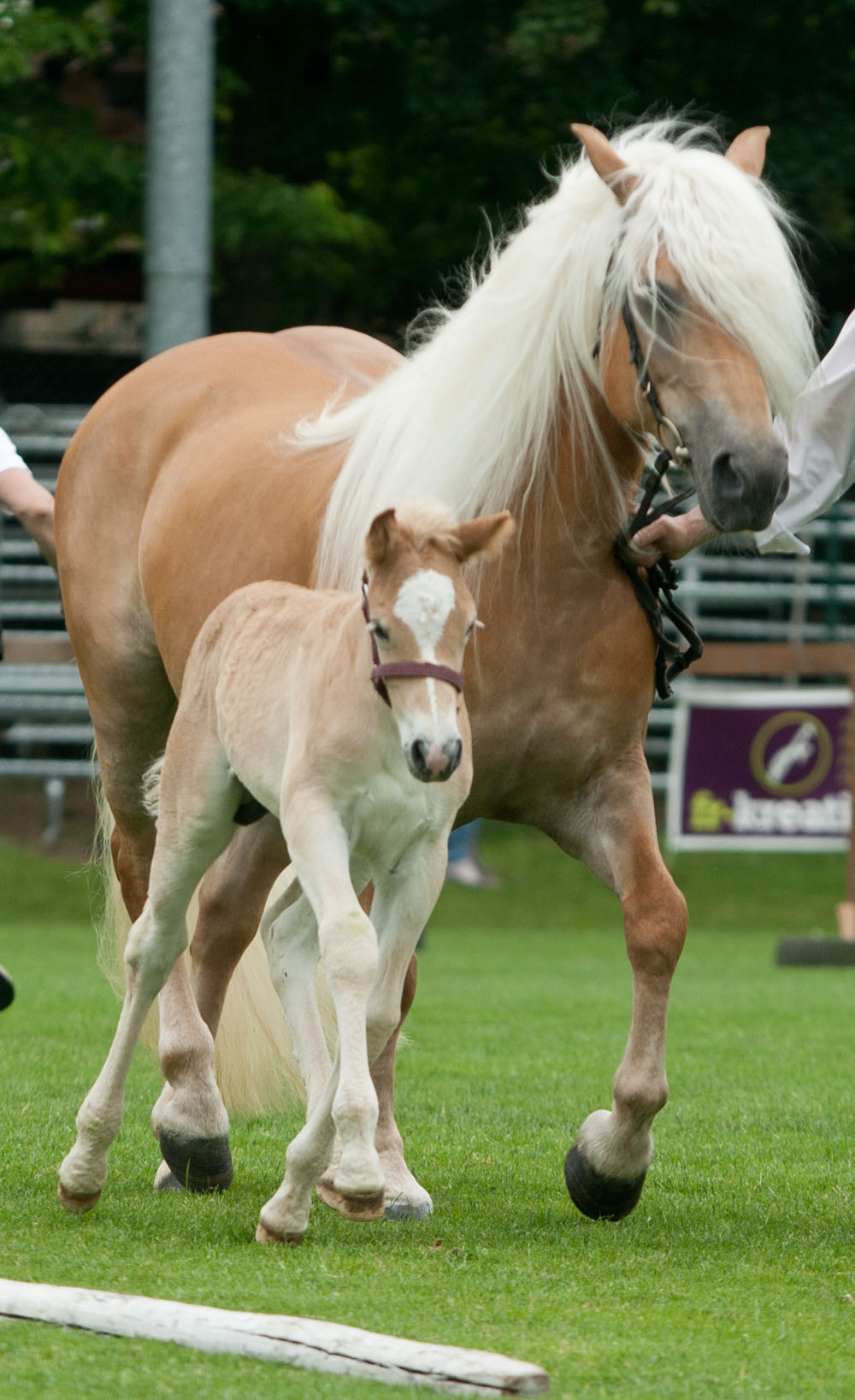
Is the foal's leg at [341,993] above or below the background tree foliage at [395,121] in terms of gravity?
above

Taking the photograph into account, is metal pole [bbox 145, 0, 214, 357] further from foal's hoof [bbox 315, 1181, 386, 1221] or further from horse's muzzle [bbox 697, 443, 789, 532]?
foal's hoof [bbox 315, 1181, 386, 1221]

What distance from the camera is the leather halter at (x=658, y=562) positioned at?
4.07m

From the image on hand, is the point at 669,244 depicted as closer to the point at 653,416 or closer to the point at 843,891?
the point at 653,416

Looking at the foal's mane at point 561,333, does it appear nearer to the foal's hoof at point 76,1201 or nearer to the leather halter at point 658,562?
the leather halter at point 658,562

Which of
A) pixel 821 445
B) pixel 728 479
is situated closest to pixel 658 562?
pixel 821 445

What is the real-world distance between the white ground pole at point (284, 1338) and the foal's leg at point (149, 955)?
0.87m

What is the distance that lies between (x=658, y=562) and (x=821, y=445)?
0.51 m

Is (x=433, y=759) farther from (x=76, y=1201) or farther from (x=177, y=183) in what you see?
(x=177, y=183)

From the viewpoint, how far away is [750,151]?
454 cm

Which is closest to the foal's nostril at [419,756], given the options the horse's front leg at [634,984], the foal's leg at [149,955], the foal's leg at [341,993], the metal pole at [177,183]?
the foal's leg at [341,993]

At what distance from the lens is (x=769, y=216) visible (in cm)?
422

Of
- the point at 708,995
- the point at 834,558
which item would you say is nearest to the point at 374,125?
the point at 834,558

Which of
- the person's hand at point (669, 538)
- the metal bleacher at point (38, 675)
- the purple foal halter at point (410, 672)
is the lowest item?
the metal bleacher at point (38, 675)

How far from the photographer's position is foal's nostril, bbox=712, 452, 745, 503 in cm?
382
